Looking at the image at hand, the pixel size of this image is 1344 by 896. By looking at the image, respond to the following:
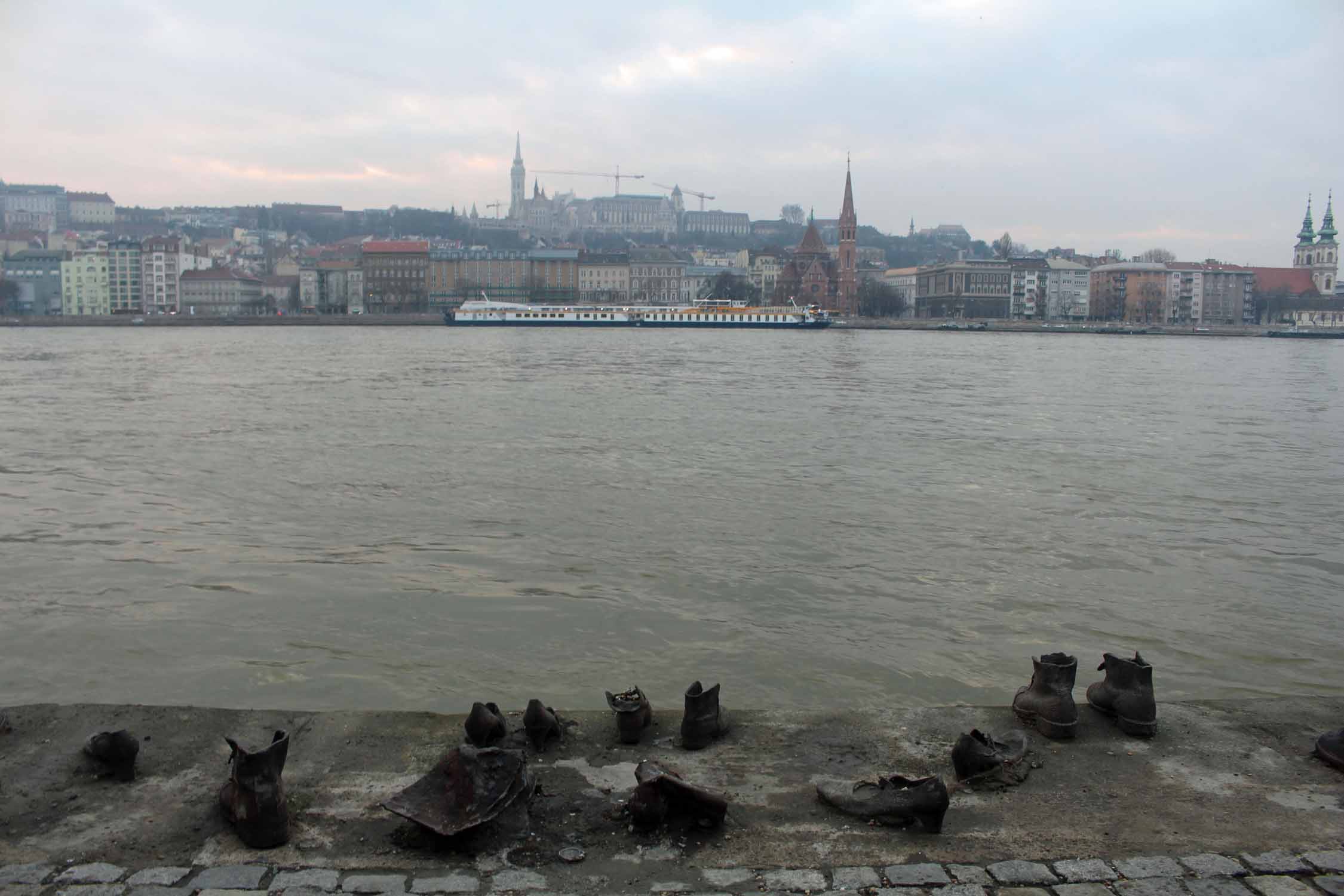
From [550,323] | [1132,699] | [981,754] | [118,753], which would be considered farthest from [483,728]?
[550,323]

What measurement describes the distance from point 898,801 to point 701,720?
2.62ft

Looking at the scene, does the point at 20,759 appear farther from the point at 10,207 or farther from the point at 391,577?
the point at 10,207

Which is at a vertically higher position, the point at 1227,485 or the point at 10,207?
the point at 10,207

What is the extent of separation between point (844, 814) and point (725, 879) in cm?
50

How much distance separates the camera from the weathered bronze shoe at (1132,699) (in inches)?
141

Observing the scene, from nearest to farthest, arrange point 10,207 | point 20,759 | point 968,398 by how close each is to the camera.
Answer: point 20,759, point 968,398, point 10,207

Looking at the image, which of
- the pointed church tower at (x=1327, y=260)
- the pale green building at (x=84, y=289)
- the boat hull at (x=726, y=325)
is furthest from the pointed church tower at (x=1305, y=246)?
the pale green building at (x=84, y=289)

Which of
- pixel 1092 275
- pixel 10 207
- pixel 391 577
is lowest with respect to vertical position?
pixel 391 577

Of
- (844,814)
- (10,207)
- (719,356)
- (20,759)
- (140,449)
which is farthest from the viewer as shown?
(10,207)

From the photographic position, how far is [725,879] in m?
2.64

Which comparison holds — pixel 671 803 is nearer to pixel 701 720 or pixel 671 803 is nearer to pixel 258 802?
pixel 701 720

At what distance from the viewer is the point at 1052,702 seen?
3.57 meters

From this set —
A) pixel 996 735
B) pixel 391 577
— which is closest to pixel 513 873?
pixel 996 735

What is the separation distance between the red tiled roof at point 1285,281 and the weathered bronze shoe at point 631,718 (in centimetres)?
10981
